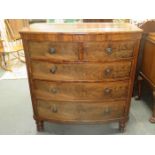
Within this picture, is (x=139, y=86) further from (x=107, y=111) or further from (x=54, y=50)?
(x=54, y=50)

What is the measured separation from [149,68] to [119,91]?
583mm

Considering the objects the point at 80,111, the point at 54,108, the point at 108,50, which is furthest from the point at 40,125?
the point at 108,50

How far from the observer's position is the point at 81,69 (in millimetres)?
1405

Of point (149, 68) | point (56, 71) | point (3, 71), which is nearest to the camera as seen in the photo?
point (56, 71)

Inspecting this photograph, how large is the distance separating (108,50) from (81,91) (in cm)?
41

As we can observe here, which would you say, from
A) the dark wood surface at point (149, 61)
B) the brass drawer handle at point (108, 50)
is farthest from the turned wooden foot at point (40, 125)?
the dark wood surface at point (149, 61)

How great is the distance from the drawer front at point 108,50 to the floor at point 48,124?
804 mm

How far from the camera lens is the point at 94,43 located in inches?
51.5

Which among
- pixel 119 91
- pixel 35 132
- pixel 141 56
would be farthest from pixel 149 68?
pixel 35 132

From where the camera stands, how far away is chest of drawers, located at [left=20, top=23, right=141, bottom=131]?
1.30m

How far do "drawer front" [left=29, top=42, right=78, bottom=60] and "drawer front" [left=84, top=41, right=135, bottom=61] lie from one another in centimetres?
10

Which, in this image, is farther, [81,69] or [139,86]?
[139,86]
